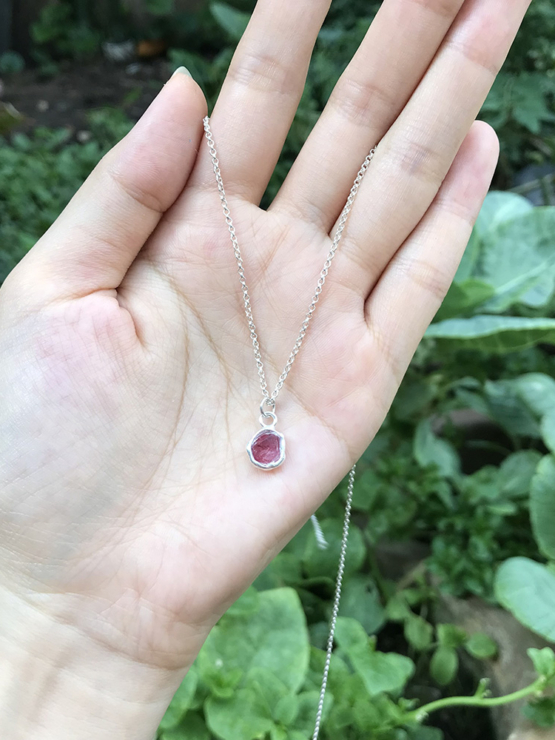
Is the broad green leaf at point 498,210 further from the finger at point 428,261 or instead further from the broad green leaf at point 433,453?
the broad green leaf at point 433,453

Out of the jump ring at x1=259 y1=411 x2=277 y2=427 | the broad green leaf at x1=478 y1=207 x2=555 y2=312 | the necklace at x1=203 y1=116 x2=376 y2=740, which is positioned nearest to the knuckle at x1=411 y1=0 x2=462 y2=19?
the necklace at x1=203 y1=116 x2=376 y2=740

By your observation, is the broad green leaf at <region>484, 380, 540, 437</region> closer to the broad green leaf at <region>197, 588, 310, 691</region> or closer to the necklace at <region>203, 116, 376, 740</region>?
the necklace at <region>203, 116, 376, 740</region>

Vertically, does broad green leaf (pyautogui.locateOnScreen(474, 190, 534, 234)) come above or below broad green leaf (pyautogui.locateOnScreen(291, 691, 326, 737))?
above

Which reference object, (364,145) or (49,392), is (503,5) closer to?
(364,145)

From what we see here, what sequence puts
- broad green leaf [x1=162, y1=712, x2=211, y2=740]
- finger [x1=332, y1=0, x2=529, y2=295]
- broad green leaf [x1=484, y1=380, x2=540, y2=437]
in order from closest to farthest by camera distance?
broad green leaf [x1=162, y1=712, x2=211, y2=740] → finger [x1=332, y1=0, x2=529, y2=295] → broad green leaf [x1=484, y1=380, x2=540, y2=437]

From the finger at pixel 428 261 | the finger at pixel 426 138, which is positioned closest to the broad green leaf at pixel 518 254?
the finger at pixel 428 261

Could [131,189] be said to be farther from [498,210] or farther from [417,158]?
[498,210]

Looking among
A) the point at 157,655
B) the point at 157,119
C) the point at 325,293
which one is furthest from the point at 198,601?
the point at 157,119
